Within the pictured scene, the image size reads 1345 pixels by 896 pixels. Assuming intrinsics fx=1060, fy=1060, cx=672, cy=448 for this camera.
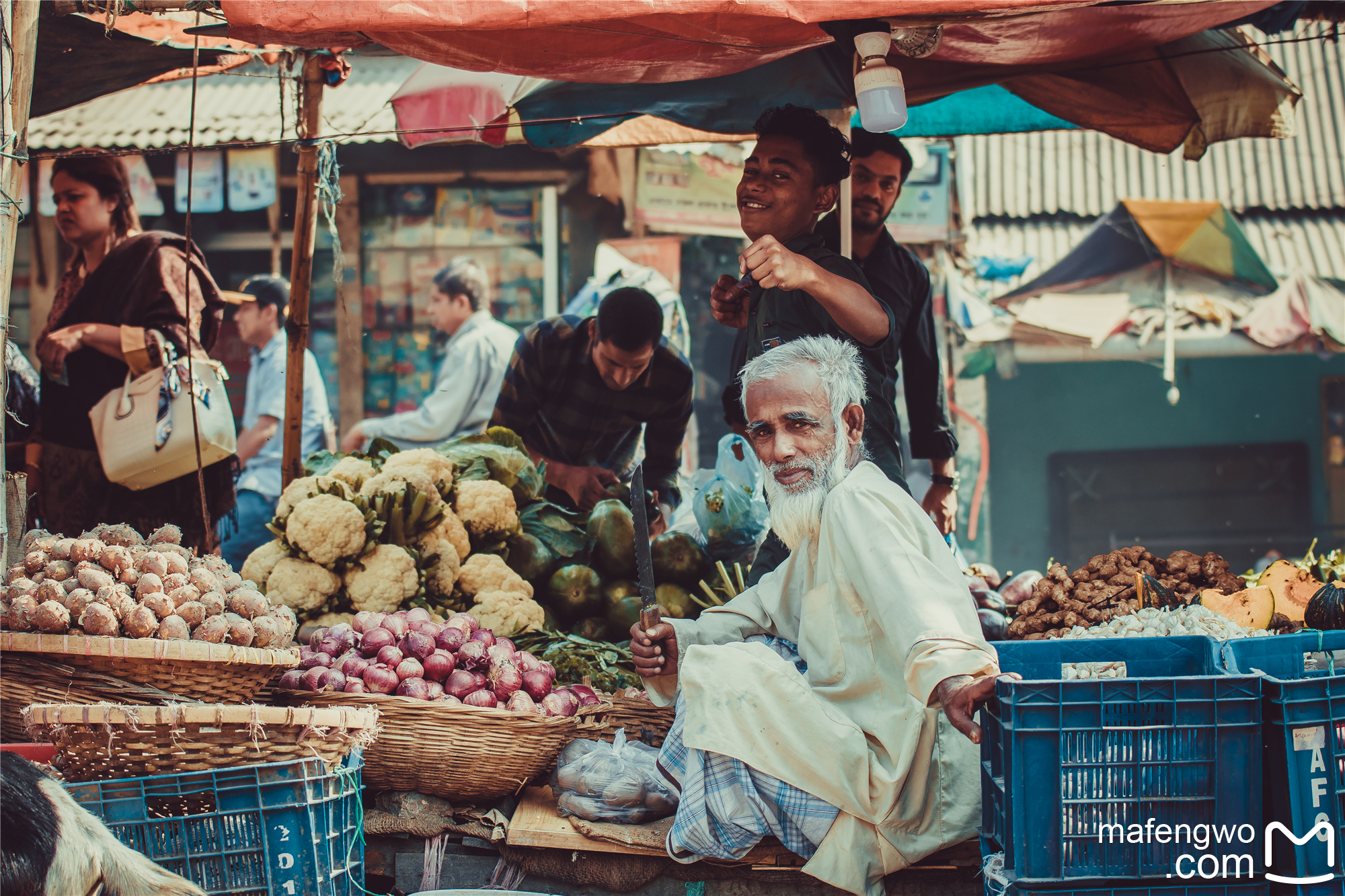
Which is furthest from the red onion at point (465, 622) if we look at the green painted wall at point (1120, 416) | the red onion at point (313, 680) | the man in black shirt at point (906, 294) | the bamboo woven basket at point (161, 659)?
the green painted wall at point (1120, 416)

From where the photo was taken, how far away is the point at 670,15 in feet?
9.05

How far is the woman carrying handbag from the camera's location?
13.8ft

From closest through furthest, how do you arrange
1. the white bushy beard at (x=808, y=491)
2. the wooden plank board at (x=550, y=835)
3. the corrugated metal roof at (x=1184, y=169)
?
the white bushy beard at (x=808, y=491) < the wooden plank board at (x=550, y=835) < the corrugated metal roof at (x=1184, y=169)

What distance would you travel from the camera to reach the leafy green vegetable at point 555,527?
14.1ft

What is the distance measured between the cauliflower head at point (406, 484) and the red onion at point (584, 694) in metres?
1.02

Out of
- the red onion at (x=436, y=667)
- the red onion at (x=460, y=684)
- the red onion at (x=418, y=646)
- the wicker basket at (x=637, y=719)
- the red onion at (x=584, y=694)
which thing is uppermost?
the red onion at (x=418, y=646)

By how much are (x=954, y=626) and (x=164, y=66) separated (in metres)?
3.51

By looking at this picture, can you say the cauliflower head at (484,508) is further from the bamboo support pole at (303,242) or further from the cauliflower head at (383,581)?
the bamboo support pole at (303,242)

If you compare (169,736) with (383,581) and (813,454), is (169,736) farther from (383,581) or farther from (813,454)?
(813,454)

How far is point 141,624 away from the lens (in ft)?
8.43

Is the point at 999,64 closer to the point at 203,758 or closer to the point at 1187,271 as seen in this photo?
the point at 203,758

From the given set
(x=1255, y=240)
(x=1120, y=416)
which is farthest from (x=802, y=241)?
(x=1255, y=240)

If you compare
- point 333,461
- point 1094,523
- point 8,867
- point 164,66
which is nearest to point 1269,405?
point 1094,523

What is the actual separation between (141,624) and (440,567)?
1426mm
